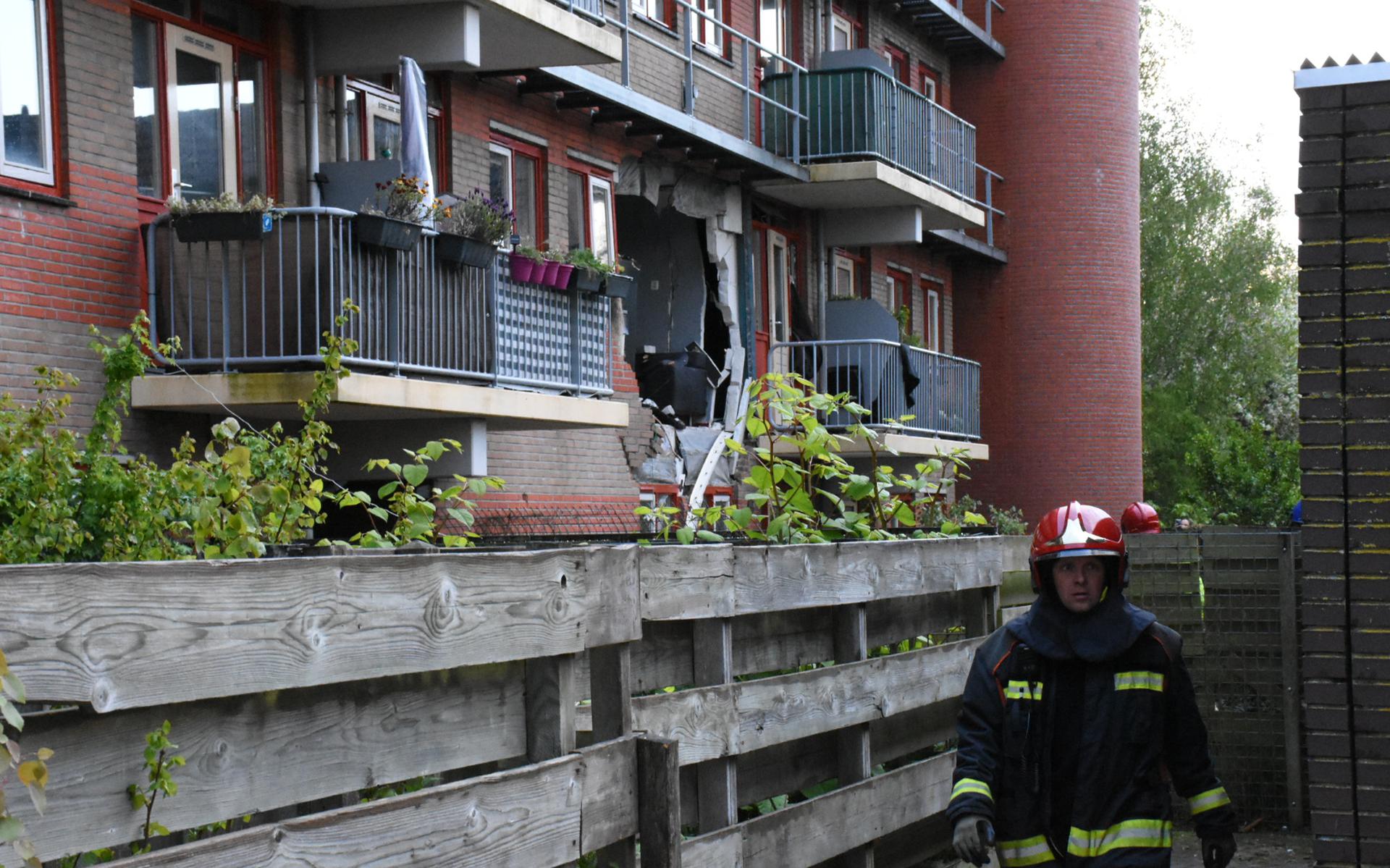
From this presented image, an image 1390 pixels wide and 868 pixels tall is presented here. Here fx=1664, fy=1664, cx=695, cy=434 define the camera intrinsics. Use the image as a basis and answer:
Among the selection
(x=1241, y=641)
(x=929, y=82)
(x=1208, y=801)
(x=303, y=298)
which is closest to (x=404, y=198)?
(x=303, y=298)

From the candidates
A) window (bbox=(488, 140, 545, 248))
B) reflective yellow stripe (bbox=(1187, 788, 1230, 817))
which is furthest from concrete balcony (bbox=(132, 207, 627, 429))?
reflective yellow stripe (bbox=(1187, 788, 1230, 817))

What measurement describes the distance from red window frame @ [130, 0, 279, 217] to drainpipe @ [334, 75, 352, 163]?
0.77 m

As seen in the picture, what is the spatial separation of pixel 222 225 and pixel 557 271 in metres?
3.72

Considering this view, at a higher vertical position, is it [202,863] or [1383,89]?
[1383,89]

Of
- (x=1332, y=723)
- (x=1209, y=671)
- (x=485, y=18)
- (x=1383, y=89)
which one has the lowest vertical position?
(x=1209, y=671)

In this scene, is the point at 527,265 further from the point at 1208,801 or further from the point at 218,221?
the point at 1208,801

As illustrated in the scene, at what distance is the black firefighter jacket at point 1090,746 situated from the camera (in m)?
5.14

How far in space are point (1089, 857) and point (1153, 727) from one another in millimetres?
449

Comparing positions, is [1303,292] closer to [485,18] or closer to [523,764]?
[523,764]

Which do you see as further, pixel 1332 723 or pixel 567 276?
pixel 567 276

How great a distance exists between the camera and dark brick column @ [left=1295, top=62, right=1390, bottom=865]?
18.4ft

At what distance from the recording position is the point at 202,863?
2977 mm

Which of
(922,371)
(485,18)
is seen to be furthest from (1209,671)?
(922,371)

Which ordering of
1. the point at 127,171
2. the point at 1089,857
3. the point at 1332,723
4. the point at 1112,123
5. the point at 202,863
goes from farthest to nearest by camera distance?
1. the point at 1112,123
2. the point at 127,171
3. the point at 1332,723
4. the point at 1089,857
5. the point at 202,863
